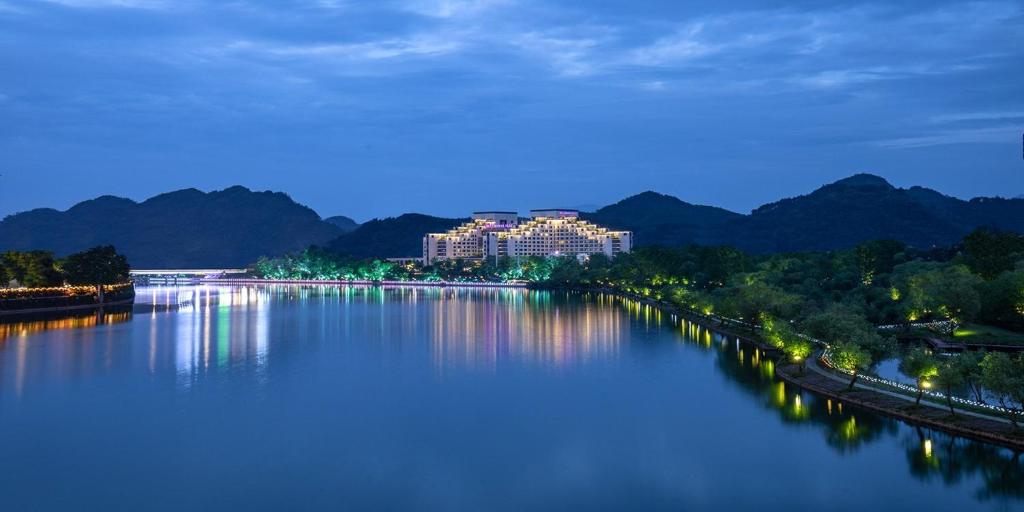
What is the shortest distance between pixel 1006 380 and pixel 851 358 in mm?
6418

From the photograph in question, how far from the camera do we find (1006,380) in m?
18.6

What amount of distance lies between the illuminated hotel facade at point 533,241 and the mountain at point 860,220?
34038 millimetres

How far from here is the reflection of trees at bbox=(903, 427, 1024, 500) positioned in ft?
54.8

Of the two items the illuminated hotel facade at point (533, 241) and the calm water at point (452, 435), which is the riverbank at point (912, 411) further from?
the illuminated hotel facade at point (533, 241)

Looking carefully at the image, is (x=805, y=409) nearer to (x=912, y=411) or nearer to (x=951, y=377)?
(x=912, y=411)

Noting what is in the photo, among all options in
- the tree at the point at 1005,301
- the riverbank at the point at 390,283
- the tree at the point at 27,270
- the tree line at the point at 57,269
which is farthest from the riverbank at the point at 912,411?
the riverbank at the point at 390,283

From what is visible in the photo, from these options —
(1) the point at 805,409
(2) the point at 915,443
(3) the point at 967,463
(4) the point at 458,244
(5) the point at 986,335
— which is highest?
(4) the point at 458,244

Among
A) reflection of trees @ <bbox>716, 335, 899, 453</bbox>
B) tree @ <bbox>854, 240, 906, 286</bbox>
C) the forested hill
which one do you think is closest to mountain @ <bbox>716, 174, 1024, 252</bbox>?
the forested hill

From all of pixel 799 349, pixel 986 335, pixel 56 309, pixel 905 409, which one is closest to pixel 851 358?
pixel 905 409

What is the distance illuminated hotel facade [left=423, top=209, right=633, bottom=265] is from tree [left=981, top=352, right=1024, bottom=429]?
113547 millimetres

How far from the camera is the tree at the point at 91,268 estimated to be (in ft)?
213

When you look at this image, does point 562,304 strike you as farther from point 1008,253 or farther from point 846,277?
point 1008,253

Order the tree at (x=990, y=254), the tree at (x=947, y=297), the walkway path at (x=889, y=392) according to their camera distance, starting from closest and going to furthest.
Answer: the walkway path at (x=889, y=392) → the tree at (x=947, y=297) → the tree at (x=990, y=254)

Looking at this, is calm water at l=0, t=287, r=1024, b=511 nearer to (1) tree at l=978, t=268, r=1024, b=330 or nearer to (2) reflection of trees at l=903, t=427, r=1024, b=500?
(2) reflection of trees at l=903, t=427, r=1024, b=500
